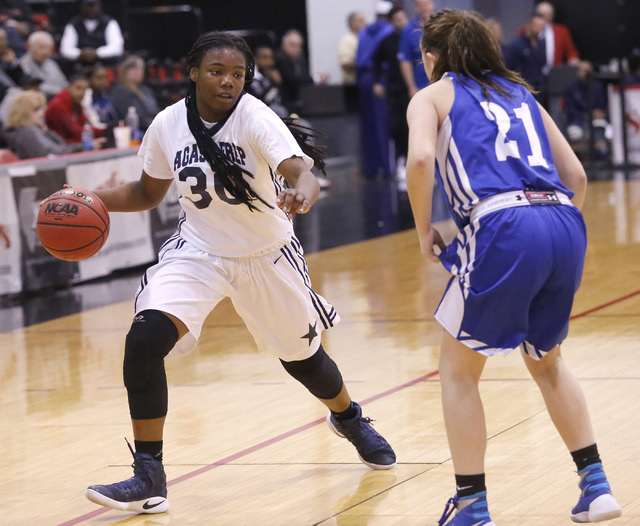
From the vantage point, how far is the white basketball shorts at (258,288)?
430 cm

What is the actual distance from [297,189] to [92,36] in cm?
1218

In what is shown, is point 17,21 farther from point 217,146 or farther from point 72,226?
point 217,146

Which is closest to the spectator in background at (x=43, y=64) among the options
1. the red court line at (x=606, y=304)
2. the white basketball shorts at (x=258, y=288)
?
the red court line at (x=606, y=304)

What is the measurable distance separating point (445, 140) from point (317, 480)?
1516 millimetres

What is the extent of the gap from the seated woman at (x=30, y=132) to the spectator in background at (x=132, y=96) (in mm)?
2048

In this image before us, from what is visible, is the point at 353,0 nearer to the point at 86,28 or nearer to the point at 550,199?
the point at 86,28

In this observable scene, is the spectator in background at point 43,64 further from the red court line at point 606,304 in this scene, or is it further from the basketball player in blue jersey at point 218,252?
the basketball player in blue jersey at point 218,252

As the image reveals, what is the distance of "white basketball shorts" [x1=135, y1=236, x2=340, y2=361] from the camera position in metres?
4.30

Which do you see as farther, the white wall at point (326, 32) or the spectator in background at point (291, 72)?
the white wall at point (326, 32)

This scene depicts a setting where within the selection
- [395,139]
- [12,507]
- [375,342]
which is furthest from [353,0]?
[12,507]

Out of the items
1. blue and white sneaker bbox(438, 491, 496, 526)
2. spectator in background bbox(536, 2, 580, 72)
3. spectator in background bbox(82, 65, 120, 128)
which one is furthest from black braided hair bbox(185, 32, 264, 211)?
spectator in background bbox(536, 2, 580, 72)

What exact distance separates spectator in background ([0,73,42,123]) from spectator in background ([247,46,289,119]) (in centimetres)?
240

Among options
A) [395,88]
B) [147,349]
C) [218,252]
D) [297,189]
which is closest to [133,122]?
[395,88]

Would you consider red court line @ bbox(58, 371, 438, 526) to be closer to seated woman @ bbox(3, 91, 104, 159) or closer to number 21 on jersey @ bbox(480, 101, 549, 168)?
number 21 on jersey @ bbox(480, 101, 549, 168)
